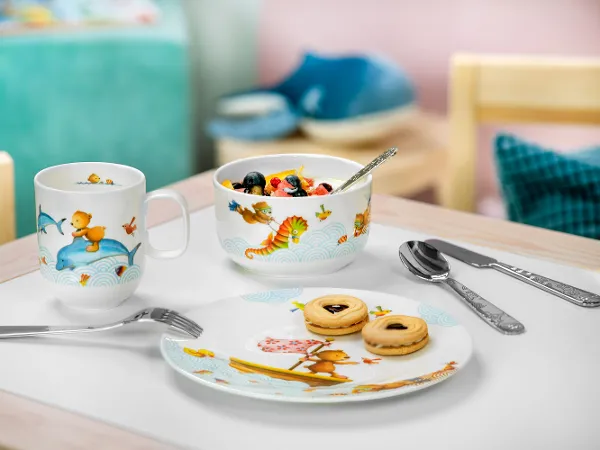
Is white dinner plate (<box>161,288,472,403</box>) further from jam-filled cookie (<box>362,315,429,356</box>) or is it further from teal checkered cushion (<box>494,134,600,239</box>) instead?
teal checkered cushion (<box>494,134,600,239</box>)

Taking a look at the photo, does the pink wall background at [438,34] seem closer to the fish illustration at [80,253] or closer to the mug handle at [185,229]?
the mug handle at [185,229]

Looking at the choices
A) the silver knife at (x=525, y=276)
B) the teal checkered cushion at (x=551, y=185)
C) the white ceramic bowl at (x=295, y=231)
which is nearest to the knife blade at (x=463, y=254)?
the silver knife at (x=525, y=276)

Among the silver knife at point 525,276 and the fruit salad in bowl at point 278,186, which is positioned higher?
the fruit salad in bowl at point 278,186

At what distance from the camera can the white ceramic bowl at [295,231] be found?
2.73ft

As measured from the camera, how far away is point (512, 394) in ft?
2.11

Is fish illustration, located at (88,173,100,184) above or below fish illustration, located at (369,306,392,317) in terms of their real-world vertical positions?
above

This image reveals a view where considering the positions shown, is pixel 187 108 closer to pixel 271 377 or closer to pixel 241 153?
pixel 241 153

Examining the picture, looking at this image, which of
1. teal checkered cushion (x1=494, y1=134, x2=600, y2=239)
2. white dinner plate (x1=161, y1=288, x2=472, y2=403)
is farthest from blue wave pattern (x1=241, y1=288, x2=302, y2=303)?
teal checkered cushion (x1=494, y1=134, x2=600, y2=239)

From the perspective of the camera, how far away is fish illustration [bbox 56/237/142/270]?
76 cm

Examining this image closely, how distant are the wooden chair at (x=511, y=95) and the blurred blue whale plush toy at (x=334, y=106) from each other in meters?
0.76

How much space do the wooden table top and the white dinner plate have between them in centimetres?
8

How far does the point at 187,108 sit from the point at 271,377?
193 centimetres

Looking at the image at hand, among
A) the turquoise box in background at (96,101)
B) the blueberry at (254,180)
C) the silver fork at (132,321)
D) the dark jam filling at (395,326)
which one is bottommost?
the turquoise box in background at (96,101)

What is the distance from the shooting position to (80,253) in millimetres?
765
